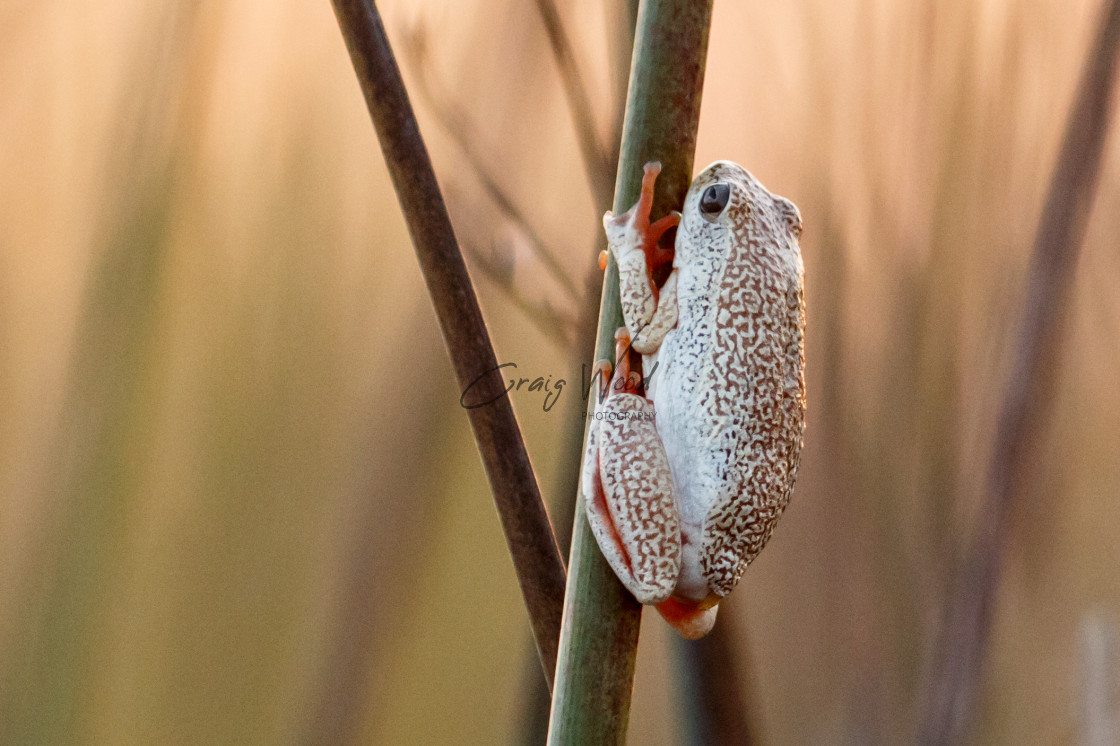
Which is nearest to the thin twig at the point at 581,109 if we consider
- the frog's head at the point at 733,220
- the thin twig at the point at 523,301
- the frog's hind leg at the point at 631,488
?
the thin twig at the point at 523,301

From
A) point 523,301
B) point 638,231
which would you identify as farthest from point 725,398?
point 523,301

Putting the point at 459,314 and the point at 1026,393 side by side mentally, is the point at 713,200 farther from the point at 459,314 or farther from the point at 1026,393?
the point at 1026,393

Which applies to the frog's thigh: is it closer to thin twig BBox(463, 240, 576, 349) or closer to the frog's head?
the frog's head

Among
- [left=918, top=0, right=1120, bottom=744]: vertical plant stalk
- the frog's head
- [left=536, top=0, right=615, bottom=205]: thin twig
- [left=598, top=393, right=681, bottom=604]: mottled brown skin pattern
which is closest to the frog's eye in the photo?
the frog's head

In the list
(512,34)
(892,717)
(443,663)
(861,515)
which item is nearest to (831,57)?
(512,34)

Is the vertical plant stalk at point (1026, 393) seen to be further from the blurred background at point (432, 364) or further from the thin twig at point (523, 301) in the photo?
the thin twig at point (523, 301)

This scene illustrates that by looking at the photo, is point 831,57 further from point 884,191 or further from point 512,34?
point 512,34
